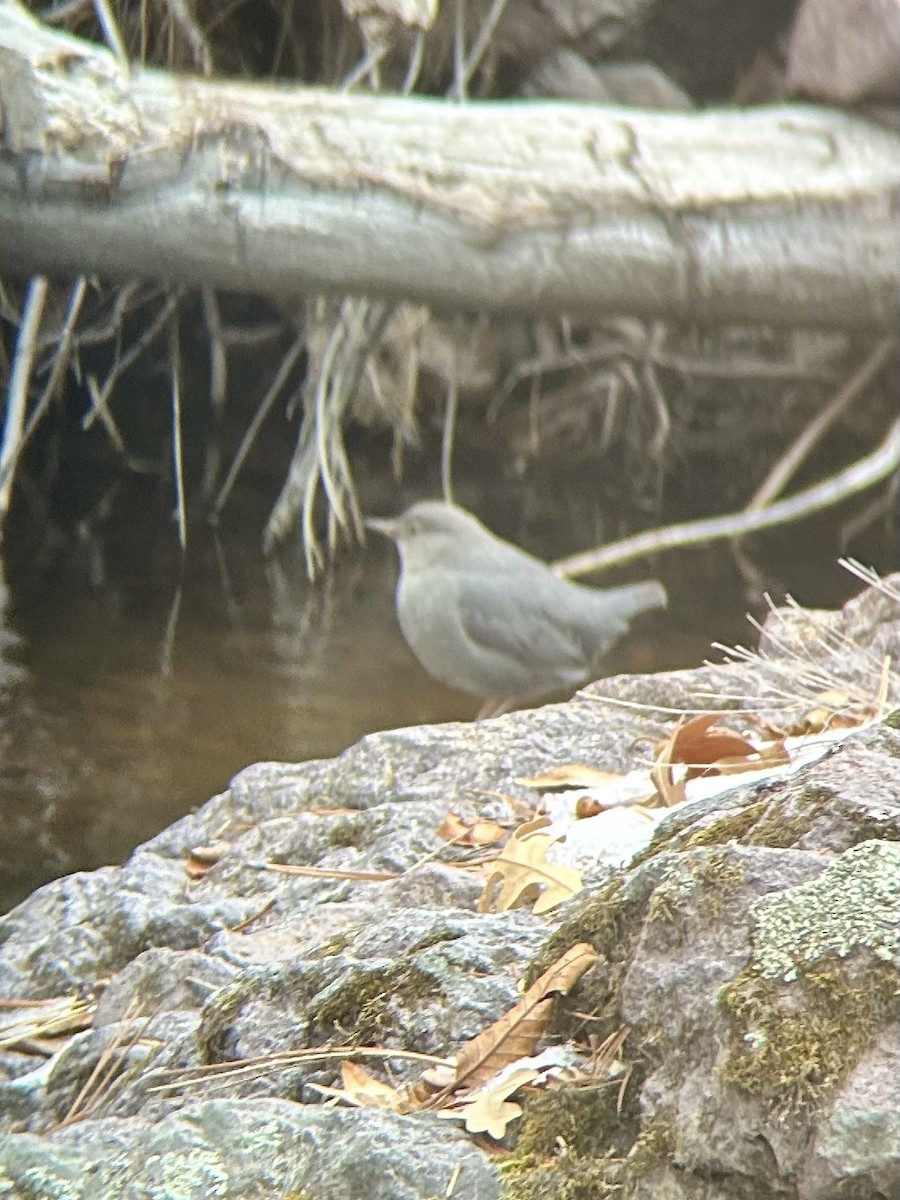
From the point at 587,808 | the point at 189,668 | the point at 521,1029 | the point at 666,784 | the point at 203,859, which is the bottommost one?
the point at 189,668

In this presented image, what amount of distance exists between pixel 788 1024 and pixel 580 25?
7.08 m

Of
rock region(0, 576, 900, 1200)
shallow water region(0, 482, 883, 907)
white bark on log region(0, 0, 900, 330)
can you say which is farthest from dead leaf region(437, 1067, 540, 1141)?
white bark on log region(0, 0, 900, 330)

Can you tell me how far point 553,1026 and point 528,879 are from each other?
61 cm

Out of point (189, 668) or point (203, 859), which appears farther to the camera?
point (189, 668)

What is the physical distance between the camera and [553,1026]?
1665mm

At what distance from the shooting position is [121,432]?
32.8 ft

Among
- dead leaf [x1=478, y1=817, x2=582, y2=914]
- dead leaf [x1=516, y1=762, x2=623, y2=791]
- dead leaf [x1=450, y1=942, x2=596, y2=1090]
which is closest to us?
dead leaf [x1=450, y1=942, x2=596, y2=1090]

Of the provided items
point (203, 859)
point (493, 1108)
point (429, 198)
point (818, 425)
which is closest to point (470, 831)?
point (203, 859)

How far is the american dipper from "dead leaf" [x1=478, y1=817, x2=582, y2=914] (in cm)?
245

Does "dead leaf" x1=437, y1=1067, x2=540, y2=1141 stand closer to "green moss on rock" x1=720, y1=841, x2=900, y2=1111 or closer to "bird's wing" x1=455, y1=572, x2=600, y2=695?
"green moss on rock" x1=720, y1=841, x2=900, y2=1111

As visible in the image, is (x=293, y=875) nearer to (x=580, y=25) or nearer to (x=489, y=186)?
(x=489, y=186)

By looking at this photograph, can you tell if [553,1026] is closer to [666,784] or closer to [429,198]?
[666,784]

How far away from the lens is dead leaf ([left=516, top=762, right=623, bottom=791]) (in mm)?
2908

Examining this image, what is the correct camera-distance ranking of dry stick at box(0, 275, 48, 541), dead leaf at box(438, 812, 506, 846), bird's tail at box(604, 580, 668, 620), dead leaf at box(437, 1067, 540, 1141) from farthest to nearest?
1. dry stick at box(0, 275, 48, 541)
2. bird's tail at box(604, 580, 668, 620)
3. dead leaf at box(438, 812, 506, 846)
4. dead leaf at box(437, 1067, 540, 1141)
